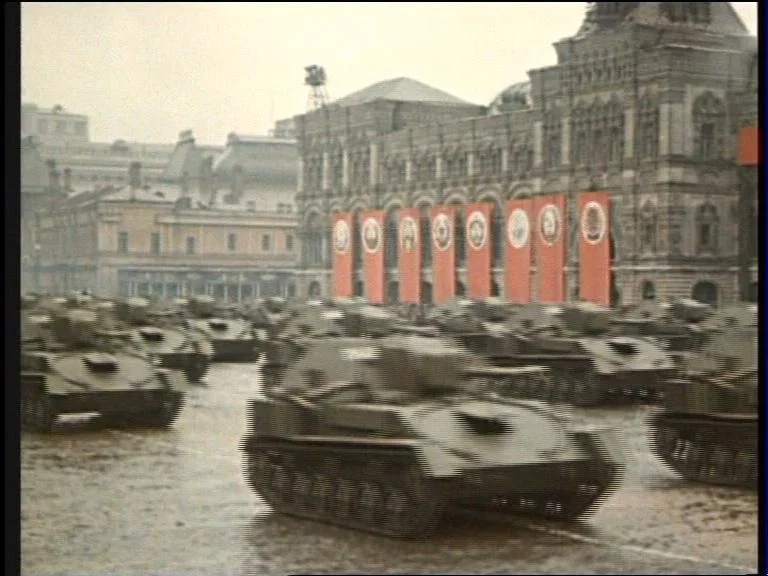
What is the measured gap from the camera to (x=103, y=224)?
630 cm

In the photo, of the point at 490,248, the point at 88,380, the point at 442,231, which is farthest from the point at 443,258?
the point at 88,380

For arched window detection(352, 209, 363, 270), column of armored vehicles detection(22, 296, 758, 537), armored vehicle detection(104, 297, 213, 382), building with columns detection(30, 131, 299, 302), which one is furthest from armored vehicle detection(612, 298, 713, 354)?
armored vehicle detection(104, 297, 213, 382)

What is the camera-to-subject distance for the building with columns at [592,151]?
257 inches

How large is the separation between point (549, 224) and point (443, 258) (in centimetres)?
55

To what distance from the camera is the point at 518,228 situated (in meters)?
6.67

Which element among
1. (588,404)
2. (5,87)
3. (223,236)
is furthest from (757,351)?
(5,87)

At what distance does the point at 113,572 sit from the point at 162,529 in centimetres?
28

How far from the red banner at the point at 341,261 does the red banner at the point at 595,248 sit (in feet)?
3.65

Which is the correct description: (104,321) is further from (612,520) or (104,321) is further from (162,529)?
(612,520)

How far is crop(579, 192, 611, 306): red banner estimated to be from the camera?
663cm

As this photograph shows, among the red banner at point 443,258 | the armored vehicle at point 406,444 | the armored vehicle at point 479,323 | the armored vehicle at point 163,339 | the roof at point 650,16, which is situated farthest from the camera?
the roof at point 650,16

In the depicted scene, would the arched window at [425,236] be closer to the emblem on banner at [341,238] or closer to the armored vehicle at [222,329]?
the emblem on banner at [341,238]

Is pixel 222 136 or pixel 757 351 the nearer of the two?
pixel 222 136

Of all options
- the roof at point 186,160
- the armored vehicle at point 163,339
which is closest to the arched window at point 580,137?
the roof at point 186,160
